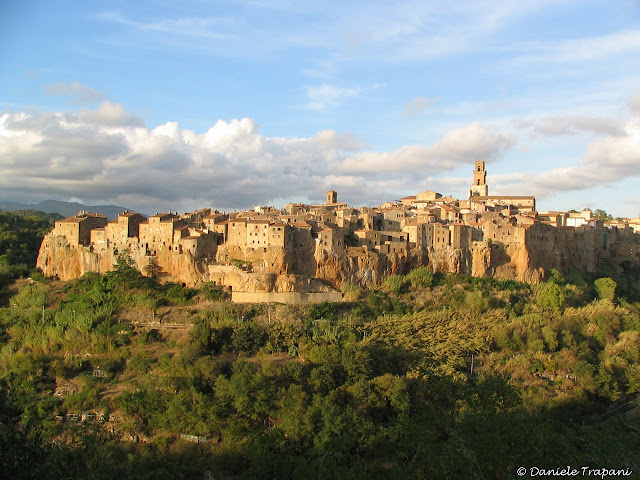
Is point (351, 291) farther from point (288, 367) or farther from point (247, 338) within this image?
point (288, 367)

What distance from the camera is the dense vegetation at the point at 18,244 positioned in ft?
134

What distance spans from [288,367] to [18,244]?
→ 1293 inches

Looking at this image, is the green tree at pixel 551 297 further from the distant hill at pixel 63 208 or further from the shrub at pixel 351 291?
the distant hill at pixel 63 208

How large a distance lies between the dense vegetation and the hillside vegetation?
9.07ft

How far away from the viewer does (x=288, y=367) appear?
2823cm

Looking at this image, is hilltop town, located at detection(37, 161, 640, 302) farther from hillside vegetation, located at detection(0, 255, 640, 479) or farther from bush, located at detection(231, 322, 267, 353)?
bush, located at detection(231, 322, 267, 353)

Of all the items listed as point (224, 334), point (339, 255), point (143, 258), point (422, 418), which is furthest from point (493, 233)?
point (422, 418)

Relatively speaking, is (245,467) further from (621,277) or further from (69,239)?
(621,277)

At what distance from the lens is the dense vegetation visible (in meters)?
40.7

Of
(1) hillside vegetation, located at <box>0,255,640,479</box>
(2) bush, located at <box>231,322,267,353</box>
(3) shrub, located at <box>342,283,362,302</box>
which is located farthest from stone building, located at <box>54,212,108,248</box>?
(3) shrub, located at <box>342,283,362,302</box>

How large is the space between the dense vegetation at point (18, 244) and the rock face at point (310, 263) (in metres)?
2.12

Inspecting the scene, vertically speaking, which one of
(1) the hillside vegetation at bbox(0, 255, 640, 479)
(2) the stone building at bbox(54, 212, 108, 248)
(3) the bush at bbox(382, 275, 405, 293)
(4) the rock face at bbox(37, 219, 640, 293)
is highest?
(2) the stone building at bbox(54, 212, 108, 248)

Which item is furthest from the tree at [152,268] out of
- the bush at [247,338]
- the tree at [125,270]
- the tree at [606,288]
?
the tree at [606,288]

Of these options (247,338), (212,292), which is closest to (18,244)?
(212,292)
